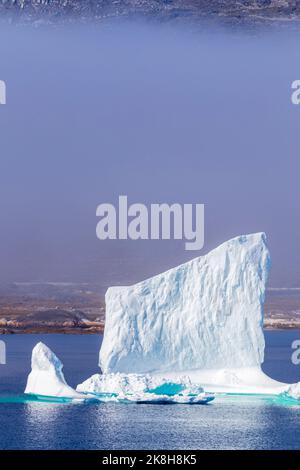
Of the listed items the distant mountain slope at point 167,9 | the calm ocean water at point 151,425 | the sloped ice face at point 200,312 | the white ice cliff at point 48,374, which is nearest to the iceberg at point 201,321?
the sloped ice face at point 200,312

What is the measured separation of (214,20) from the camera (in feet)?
181

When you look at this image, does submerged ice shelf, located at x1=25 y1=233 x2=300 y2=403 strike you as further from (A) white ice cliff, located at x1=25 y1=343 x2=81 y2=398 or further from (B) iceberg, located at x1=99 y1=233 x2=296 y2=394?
(A) white ice cliff, located at x1=25 y1=343 x2=81 y2=398

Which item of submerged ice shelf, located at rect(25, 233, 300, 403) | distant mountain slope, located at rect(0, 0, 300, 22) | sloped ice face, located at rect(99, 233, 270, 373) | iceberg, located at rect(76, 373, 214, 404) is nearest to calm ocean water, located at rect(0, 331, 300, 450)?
iceberg, located at rect(76, 373, 214, 404)

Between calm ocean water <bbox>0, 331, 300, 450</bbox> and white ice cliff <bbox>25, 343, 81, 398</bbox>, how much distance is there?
389 millimetres

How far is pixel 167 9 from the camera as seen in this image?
5550cm

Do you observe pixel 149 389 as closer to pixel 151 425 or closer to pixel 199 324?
pixel 151 425

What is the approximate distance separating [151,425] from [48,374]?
4035mm

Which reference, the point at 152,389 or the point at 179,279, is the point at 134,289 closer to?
the point at 179,279

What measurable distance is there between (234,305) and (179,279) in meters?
1.69

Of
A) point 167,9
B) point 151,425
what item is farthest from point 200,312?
point 167,9

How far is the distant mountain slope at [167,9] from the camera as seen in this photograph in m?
53.1

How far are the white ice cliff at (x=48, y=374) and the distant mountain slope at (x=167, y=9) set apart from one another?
2643 centimetres

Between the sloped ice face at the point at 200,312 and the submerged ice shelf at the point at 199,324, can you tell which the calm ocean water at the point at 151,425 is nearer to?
the submerged ice shelf at the point at 199,324

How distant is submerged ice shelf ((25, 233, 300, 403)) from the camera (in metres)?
30.5
